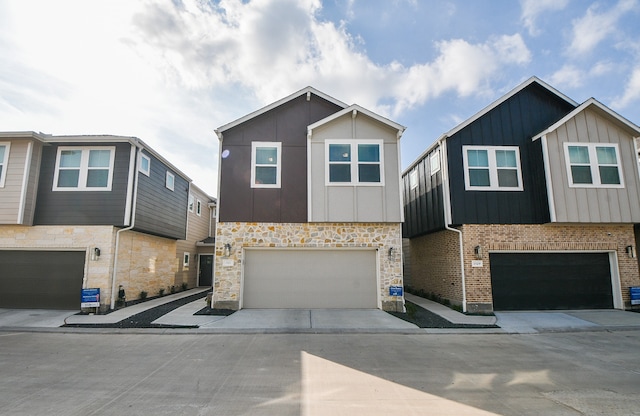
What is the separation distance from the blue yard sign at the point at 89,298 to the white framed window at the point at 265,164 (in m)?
6.06

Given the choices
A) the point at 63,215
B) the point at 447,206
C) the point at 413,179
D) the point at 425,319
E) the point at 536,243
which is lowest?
the point at 425,319

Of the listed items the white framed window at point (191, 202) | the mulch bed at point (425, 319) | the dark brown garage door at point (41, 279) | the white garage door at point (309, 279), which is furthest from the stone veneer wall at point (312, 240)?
the white framed window at point (191, 202)

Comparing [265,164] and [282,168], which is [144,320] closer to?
[265,164]

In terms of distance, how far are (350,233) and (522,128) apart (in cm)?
745

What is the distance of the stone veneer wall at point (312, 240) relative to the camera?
1126 cm

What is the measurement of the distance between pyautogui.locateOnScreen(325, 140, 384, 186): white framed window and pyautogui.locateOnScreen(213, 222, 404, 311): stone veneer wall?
5.10 feet

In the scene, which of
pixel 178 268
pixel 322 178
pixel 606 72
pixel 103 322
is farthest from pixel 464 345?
pixel 178 268

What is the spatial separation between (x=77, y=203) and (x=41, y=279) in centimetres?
289

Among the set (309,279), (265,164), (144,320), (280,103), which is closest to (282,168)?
(265,164)

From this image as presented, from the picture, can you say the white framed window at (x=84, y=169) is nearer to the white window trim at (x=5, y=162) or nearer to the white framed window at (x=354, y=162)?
the white window trim at (x=5, y=162)

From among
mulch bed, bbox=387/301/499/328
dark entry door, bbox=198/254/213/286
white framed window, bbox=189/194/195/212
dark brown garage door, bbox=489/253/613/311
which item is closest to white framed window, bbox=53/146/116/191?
white framed window, bbox=189/194/195/212

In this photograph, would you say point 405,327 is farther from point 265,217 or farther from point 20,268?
point 20,268

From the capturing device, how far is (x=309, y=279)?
11570mm

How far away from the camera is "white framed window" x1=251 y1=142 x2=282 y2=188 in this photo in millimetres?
11703
